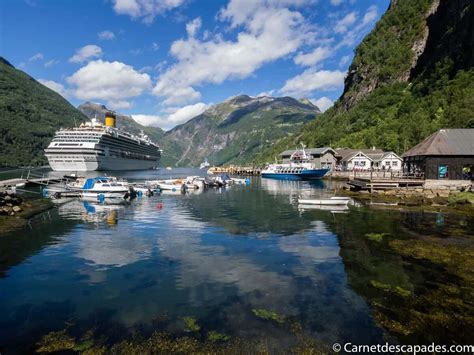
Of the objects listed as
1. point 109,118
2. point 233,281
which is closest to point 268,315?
point 233,281

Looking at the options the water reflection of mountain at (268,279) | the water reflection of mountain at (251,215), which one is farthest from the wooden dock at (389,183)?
the water reflection of mountain at (268,279)

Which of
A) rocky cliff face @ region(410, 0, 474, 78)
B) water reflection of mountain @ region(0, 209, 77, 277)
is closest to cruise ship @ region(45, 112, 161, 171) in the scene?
water reflection of mountain @ region(0, 209, 77, 277)

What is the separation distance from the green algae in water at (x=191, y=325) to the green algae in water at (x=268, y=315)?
255 centimetres

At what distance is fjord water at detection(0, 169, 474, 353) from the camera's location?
12.5m

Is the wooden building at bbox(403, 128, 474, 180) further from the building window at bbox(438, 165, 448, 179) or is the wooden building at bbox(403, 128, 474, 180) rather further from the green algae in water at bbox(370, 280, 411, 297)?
the green algae in water at bbox(370, 280, 411, 297)

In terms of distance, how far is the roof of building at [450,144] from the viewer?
53.7 metres

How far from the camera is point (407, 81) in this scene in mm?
152375

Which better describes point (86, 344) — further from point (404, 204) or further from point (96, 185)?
point (96, 185)

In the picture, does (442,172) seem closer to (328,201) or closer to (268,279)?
(328,201)

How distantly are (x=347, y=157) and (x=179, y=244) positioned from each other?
103 metres

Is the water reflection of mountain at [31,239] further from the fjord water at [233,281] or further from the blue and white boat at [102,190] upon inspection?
the blue and white boat at [102,190]

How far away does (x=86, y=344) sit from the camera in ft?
37.4

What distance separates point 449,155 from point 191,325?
55584mm

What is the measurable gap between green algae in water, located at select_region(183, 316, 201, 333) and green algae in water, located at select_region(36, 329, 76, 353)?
12.9 ft
